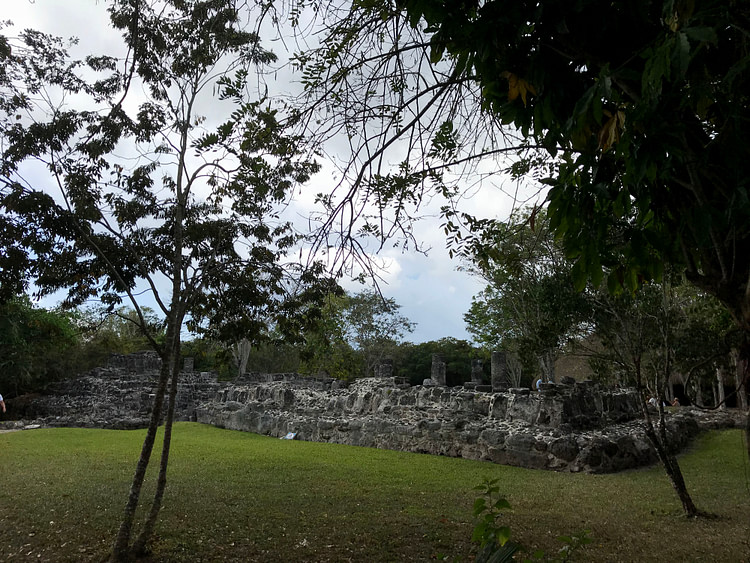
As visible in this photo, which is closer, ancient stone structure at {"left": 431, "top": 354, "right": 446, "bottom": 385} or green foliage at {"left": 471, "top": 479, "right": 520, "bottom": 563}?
green foliage at {"left": 471, "top": 479, "right": 520, "bottom": 563}

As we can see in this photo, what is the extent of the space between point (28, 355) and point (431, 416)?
642 inches

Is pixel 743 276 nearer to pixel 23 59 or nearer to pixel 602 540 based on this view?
pixel 602 540

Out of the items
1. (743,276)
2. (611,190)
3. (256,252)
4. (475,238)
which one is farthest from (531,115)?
(256,252)

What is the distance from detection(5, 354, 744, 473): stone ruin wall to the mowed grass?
0.63 metres

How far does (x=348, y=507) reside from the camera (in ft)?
20.4

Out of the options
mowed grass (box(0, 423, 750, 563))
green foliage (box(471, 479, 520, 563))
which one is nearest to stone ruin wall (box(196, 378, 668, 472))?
mowed grass (box(0, 423, 750, 563))

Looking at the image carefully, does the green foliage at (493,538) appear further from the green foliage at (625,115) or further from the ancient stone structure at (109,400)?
the ancient stone structure at (109,400)

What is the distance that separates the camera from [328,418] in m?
13.9

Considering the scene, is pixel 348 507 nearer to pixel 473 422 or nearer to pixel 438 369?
pixel 473 422

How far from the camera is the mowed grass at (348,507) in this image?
4.72 meters

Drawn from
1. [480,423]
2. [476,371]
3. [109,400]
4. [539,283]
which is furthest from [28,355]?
[539,283]

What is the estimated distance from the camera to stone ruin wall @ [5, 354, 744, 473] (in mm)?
9477

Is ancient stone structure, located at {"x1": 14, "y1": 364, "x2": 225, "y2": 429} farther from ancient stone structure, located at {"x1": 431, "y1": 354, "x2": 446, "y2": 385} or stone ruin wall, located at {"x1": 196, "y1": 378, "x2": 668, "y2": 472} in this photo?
ancient stone structure, located at {"x1": 431, "y1": 354, "x2": 446, "y2": 385}

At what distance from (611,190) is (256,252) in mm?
4351
